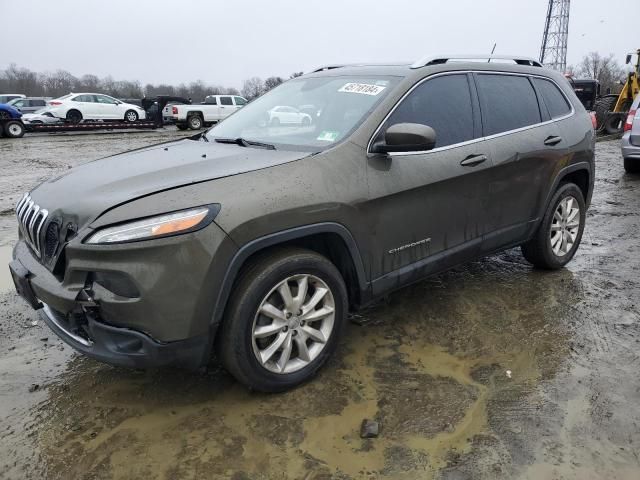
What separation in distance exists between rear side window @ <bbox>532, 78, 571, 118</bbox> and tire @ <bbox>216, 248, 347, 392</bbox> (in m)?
2.67

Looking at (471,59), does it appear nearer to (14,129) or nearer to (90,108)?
(14,129)

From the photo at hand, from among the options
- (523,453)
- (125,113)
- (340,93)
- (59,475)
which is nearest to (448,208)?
(340,93)

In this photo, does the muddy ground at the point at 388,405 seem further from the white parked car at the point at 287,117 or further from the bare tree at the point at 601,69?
the bare tree at the point at 601,69

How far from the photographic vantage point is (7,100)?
2747 cm

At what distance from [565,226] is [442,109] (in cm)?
193

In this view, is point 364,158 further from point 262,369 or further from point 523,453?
point 523,453

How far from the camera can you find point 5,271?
4848 mm

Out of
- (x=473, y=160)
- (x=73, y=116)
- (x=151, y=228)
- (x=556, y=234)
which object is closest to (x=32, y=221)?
(x=151, y=228)

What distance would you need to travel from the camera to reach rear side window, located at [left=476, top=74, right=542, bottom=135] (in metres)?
3.74

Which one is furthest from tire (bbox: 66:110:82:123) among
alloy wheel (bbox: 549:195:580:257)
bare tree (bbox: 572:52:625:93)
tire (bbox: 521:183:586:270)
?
bare tree (bbox: 572:52:625:93)

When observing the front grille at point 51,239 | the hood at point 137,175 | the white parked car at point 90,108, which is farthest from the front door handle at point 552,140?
the white parked car at point 90,108

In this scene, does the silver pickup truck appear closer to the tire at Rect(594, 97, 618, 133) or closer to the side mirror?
the tire at Rect(594, 97, 618, 133)

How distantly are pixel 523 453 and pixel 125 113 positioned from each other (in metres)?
25.2

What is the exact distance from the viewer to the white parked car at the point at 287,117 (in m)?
3.47
